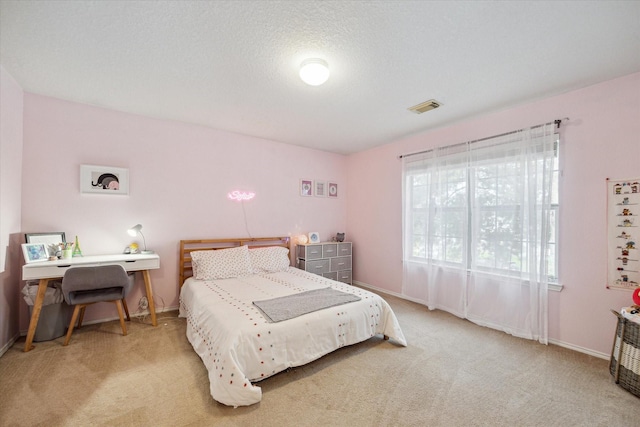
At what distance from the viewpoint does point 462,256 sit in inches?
134

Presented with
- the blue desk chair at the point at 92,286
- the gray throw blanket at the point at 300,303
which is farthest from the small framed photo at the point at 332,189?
the blue desk chair at the point at 92,286

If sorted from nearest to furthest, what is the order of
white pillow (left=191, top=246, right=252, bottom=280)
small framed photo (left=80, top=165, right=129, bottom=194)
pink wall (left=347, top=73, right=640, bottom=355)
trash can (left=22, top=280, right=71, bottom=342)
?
1. pink wall (left=347, top=73, right=640, bottom=355)
2. trash can (left=22, top=280, right=71, bottom=342)
3. small framed photo (left=80, top=165, right=129, bottom=194)
4. white pillow (left=191, top=246, right=252, bottom=280)

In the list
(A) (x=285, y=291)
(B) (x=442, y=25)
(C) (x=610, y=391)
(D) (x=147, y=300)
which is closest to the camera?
(B) (x=442, y=25)

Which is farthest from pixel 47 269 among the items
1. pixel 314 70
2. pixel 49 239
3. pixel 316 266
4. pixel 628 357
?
pixel 628 357

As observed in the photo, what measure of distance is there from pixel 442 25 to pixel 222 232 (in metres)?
3.44

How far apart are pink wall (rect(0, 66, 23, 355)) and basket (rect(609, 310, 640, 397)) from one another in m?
5.06

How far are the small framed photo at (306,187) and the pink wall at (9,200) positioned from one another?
3.36 m

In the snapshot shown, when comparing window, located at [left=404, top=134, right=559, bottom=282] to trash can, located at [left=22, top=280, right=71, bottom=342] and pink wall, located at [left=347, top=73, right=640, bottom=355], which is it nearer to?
pink wall, located at [left=347, top=73, right=640, bottom=355]

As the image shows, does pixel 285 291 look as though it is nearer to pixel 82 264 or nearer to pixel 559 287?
pixel 82 264

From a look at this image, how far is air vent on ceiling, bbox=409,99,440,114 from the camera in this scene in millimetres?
2881

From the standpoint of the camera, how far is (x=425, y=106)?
2982 mm

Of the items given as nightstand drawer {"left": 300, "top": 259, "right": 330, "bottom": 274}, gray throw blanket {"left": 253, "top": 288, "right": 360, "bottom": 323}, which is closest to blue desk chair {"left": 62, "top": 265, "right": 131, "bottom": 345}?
gray throw blanket {"left": 253, "top": 288, "right": 360, "bottom": 323}

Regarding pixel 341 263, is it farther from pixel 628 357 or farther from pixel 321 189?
pixel 628 357

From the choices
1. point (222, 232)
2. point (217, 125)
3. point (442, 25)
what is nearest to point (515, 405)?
→ point (442, 25)
